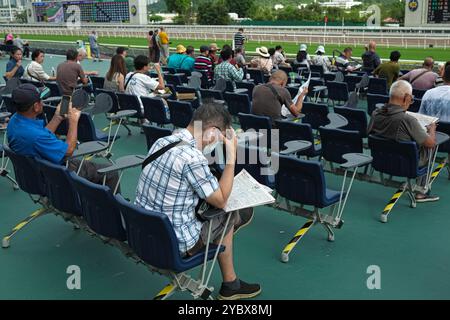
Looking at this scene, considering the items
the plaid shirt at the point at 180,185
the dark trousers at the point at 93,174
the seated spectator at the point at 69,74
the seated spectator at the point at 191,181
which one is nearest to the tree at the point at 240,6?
the seated spectator at the point at 69,74

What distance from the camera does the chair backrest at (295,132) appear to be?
617 centimetres

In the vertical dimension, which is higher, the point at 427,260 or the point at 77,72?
the point at 77,72

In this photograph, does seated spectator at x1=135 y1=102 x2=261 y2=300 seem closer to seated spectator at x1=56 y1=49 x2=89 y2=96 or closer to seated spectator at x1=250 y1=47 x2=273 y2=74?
seated spectator at x1=56 y1=49 x2=89 y2=96

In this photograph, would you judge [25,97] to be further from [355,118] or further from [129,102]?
[355,118]

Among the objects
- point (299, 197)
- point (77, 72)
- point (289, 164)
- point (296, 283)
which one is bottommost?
point (296, 283)

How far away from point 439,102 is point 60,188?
15.7 ft

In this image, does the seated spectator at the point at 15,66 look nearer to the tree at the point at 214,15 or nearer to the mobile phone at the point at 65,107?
the mobile phone at the point at 65,107

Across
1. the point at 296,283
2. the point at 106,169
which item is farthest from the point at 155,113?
the point at 296,283

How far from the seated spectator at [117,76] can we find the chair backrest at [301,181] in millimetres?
5486

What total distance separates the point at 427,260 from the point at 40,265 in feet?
11.2

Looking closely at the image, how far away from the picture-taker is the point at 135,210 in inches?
128

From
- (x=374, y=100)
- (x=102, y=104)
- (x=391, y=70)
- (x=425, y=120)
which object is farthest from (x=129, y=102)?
(x=391, y=70)

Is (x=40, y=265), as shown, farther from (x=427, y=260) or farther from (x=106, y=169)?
(x=427, y=260)

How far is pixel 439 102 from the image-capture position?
21.3ft
